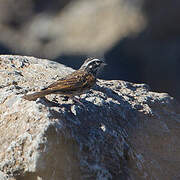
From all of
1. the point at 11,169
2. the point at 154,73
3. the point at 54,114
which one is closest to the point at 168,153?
the point at 54,114

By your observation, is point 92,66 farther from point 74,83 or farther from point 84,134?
point 84,134

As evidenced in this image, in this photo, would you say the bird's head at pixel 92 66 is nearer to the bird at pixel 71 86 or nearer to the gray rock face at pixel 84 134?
the bird at pixel 71 86

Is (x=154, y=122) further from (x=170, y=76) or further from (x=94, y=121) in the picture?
(x=170, y=76)

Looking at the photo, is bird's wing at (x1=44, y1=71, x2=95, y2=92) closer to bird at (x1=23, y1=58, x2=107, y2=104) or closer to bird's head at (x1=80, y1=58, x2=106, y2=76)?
bird at (x1=23, y1=58, x2=107, y2=104)

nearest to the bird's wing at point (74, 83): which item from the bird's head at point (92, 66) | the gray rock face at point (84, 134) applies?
the gray rock face at point (84, 134)

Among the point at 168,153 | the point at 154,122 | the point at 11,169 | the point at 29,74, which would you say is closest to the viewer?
the point at 11,169

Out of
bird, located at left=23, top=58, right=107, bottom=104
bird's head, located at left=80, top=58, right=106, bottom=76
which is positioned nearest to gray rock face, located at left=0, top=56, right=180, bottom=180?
bird, located at left=23, top=58, right=107, bottom=104

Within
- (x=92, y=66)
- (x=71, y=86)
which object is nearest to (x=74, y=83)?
(x=71, y=86)

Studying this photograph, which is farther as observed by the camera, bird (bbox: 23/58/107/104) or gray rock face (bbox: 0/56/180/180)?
bird (bbox: 23/58/107/104)
